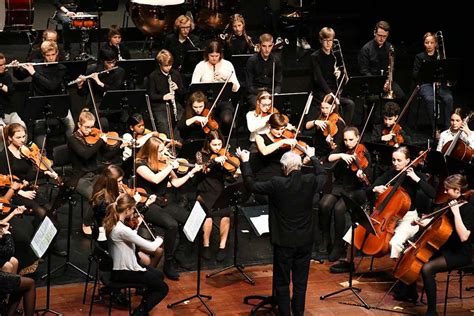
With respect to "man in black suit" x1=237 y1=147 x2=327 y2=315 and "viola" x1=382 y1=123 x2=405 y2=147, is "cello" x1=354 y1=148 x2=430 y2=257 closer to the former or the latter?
"man in black suit" x1=237 y1=147 x2=327 y2=315

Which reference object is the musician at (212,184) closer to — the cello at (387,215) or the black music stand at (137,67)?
the cello at (387,215)

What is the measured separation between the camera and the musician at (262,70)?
11312mm

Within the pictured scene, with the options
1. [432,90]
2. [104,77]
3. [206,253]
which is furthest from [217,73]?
[432,90]

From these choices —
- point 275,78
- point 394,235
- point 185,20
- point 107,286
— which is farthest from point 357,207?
point 185,20

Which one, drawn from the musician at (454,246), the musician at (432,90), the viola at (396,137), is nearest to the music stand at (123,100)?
the viola at (396,137)

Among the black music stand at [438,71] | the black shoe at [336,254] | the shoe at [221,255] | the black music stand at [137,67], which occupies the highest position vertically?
the black music stand at [438,71]

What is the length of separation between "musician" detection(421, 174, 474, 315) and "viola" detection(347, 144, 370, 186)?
1.32 metres

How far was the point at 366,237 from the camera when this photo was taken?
28.6 feet

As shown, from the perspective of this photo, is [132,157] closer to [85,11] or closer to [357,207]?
[357,207]

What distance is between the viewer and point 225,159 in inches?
370

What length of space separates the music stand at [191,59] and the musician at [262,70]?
0.58 m

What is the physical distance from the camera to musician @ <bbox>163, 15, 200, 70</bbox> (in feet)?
39.0

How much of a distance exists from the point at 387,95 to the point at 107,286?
5105mm

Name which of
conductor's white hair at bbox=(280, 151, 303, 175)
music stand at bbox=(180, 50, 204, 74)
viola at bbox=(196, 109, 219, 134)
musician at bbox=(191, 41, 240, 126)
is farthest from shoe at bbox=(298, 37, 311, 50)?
conductor's white hair at bbox=(280, 151, 303, 175)
